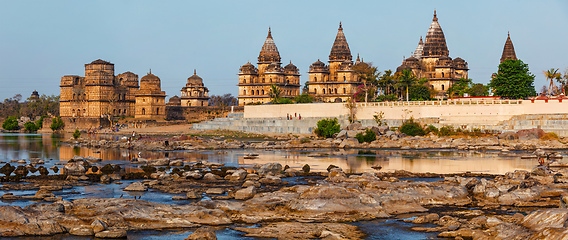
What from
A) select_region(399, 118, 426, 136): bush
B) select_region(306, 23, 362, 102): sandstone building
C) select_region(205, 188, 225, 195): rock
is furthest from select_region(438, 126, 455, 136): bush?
select_region(306, 23, 362, 102): sandstone building

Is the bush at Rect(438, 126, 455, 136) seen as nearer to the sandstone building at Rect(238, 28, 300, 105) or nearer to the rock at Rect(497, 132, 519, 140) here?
the rock at Rect(497, 132, 519, 140)

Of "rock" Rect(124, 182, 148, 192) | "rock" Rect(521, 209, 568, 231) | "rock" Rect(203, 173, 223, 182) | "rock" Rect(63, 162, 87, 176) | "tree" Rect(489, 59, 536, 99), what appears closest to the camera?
"rock" Rect(521, 209, 568, 231)

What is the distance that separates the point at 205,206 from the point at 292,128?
4669 centimetres

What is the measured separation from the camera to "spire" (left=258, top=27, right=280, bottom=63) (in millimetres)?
108438

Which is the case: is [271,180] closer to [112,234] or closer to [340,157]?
[112,234]

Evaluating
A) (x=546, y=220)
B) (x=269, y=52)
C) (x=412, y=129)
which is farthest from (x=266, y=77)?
(x=546, y=220)

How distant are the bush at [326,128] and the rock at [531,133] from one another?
16.4 m

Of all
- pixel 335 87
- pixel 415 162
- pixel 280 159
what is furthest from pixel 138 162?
pixel 335 87

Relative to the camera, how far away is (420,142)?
180 feet

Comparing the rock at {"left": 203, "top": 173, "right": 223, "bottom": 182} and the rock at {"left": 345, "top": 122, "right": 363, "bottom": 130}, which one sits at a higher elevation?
the rock at {"left": 345, "top": 122, "right": 363, "bottom": 130}

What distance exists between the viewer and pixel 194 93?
383 feet

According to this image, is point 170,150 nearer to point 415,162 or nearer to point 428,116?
point 415,162

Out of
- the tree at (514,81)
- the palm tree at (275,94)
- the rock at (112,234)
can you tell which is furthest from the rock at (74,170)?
the palm tree at (275,94)

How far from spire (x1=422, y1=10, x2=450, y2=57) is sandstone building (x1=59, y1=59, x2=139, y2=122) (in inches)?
1731
